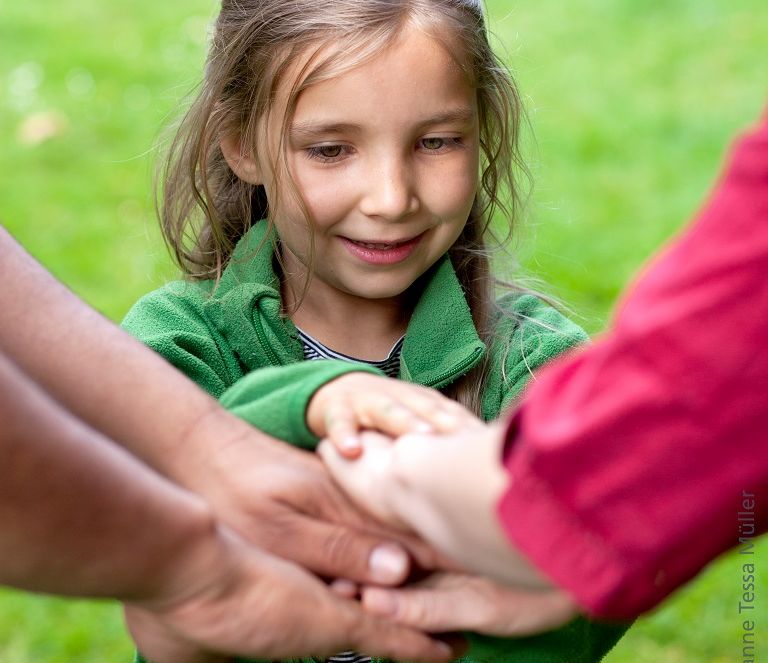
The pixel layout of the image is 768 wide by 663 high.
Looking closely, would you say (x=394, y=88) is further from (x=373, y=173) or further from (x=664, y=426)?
(x=664, y=426)

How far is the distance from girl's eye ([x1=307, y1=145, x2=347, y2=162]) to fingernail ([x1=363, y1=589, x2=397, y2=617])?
2.65 feet

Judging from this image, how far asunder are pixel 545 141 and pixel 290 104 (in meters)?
3.86

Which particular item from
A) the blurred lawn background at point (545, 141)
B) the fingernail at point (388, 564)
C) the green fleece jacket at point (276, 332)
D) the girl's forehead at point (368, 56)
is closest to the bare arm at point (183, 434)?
the fingernail at point (388, 564)

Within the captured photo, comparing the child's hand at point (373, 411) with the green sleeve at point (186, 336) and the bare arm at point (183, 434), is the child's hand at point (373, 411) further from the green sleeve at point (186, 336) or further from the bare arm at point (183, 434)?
the green sleeve at point (186, 336)

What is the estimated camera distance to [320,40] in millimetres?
2219

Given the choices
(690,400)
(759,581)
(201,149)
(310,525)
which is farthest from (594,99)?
(690,400)

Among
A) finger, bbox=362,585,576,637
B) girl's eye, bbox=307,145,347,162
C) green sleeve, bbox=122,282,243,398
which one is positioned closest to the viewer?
finger, bbox=362,585,576,637

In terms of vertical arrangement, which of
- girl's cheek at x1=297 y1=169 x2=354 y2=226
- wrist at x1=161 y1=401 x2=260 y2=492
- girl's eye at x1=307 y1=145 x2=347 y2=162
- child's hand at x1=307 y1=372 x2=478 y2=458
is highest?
girl's eye at x1=307 y1=145 x2=347 y2=162

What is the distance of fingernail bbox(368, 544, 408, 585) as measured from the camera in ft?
5.55

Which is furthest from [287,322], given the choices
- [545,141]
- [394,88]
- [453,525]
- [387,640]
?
[545,141]

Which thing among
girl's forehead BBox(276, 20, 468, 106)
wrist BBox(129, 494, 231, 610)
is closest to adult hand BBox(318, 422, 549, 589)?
wrist BBox(129, 494, 231, 610)

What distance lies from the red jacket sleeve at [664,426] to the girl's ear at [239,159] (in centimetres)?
121

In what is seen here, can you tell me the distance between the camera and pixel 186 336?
2113mm

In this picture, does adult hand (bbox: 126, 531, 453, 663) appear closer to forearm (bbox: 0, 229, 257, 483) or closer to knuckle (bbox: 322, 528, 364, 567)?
knuckle (bbox: 322, 528, 364, 567)
